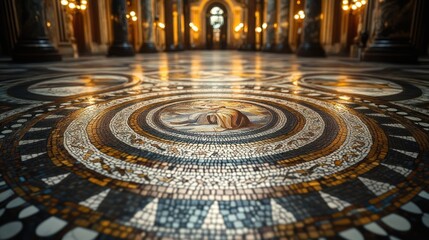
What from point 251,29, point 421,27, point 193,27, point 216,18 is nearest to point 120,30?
point 421,27

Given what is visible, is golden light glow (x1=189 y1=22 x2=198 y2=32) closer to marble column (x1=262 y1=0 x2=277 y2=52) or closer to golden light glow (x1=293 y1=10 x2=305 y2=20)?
marble column (x1=262 y1=0 x2=277 y2=52)

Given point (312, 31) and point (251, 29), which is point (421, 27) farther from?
point (251, 29)

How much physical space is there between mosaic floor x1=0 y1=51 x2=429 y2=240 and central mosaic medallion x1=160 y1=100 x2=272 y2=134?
0.6 inches

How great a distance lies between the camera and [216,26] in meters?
36.2

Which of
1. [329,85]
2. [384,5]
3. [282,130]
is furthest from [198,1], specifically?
[282,130]

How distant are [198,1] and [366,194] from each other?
109ft

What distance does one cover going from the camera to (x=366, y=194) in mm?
1167

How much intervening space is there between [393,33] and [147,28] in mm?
12986

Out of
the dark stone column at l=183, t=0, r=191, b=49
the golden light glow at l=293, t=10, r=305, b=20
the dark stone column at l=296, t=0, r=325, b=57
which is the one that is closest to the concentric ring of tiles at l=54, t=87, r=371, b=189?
the dark stone column at l=296, t=0, r=325, b=57

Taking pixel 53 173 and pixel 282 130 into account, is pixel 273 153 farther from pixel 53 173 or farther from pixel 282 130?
pixel 53 173

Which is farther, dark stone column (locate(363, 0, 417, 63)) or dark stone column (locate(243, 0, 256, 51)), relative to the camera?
dark stone column (locate(243, 0, 256, 51))

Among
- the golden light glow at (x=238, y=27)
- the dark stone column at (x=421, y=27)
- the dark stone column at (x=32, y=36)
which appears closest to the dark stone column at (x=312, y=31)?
the dark stone column at (x=421, y=27)

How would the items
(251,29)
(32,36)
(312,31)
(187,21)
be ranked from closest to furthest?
(32,36) → (312,31) → (251,29) → (187,21)

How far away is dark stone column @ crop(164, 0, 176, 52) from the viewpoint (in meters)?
21.2
